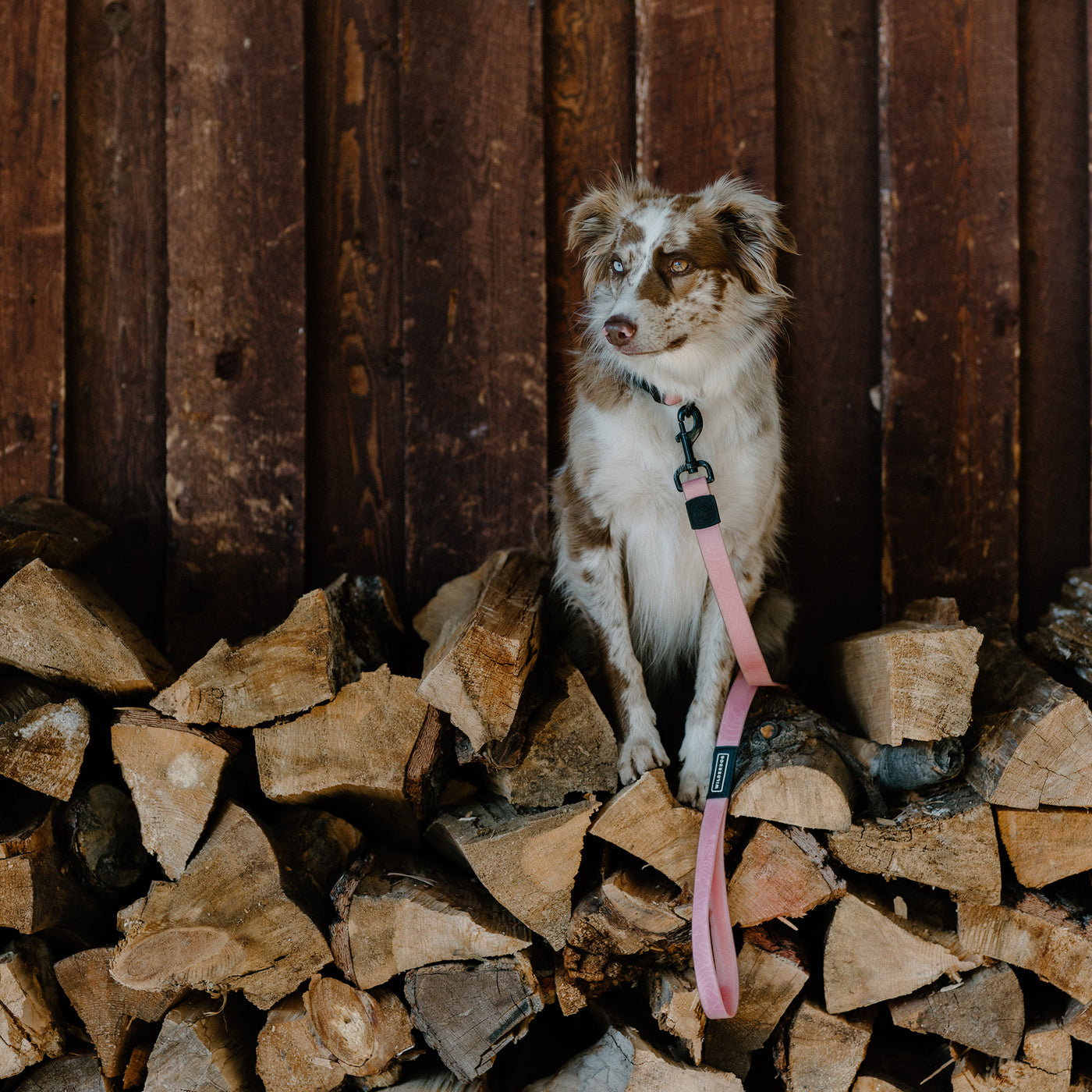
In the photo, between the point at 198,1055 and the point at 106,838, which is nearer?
the point at 198,1055

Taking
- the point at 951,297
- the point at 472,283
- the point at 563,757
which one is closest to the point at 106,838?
the point at 563,757

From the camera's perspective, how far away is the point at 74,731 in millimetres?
1705

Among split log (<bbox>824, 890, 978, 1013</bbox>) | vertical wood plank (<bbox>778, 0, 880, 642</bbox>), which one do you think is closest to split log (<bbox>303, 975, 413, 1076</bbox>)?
split log (<bbox>824, 890, 978, 1013</bbox>)

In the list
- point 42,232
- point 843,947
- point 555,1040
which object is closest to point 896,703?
point 843,947

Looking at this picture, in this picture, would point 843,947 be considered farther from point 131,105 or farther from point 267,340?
point 131,105

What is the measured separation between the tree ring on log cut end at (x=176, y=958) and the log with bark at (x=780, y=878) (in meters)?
1.00

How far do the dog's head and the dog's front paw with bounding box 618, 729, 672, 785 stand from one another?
0.86 meters

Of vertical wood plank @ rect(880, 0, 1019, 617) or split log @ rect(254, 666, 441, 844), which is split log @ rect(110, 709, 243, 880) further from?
vertical wood plank @ rect(880, 0, 1019, 617)

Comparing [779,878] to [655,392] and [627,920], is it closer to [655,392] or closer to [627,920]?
[627,920]

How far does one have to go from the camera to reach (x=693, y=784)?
6.25 feet

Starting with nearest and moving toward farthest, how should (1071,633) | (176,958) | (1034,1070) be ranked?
(176,958), (1034,1070), (1071,633)

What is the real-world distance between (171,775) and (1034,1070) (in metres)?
1.85

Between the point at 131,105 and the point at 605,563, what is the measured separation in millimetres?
2030

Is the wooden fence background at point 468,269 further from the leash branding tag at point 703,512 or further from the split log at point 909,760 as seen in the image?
the split log at point 909,760
